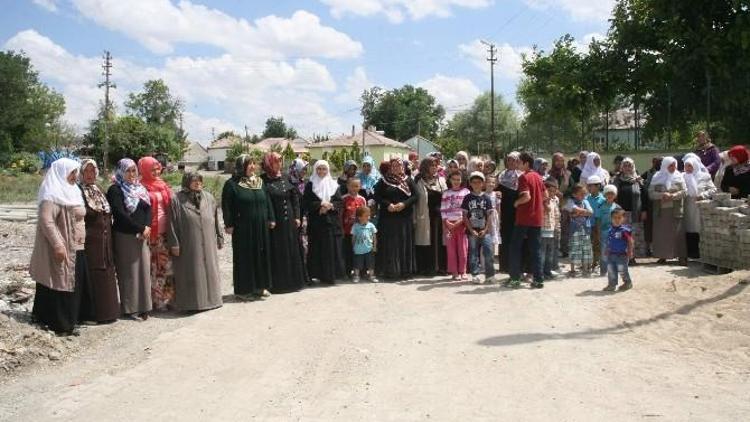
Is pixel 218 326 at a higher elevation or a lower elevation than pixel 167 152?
lower

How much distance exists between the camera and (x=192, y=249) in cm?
789

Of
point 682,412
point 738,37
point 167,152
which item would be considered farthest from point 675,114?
point 167,152

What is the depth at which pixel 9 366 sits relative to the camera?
5770 millimetres

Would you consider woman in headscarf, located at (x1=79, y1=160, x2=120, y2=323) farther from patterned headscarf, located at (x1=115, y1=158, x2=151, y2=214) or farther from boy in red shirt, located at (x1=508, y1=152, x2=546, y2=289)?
boy in red shirt, located at (x1=508, y1=152, x2=546, y2=289)

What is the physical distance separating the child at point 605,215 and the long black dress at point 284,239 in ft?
13.7

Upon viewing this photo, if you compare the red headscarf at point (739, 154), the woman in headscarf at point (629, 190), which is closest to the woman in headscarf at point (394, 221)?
the woman in headscarf at point (629, 190)

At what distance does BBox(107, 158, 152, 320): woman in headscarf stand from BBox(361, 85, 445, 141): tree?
8443 cm

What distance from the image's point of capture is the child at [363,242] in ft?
31.2

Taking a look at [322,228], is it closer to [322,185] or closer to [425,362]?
[322,185]

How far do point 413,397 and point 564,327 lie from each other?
2464mm

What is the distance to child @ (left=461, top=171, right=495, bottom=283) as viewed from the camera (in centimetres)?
922

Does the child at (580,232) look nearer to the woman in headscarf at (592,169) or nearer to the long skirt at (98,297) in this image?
the woman in headscarf at (592,169)

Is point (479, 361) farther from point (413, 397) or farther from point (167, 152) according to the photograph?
point (167, 152)

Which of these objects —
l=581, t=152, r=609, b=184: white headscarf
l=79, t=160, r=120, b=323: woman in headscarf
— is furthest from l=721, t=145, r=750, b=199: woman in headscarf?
l=79, t=160, r=120, b=323: woman in headscarf
